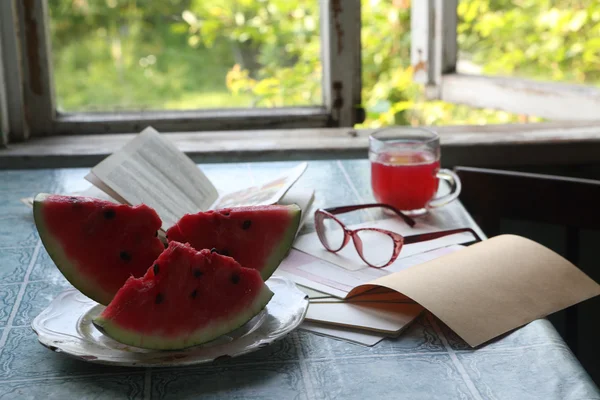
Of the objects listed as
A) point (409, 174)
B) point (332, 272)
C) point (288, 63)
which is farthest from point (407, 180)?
point (288, 63)

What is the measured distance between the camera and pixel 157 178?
51.1 inches

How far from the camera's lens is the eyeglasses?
1.09 m

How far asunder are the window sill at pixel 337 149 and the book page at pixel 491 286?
880mm

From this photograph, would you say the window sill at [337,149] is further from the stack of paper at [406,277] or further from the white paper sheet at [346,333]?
the white paper sheet at [346,333]

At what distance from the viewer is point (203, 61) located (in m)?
2.81

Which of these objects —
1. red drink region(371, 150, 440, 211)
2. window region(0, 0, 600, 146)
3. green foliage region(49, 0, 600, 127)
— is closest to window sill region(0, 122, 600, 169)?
window region(0, 0, 600, 146)

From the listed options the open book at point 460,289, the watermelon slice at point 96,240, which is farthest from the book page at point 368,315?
the watermelon slice at point 96,240

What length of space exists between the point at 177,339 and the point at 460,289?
1.16ft

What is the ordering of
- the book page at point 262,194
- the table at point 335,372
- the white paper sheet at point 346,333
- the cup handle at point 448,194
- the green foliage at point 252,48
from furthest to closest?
1. the green foliage at point 252,48
2. the cup handle at point 448,194
3. the book page at point 262,194
4. the white paper sheet at point 346,333
5. the table at point 335,372

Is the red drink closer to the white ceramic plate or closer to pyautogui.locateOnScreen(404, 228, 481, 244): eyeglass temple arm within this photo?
pyautogui.locateOnScreen(404, 228, 481, 244): eyeglass temple arm

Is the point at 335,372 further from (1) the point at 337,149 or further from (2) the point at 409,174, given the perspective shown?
(1) the point at 337,149

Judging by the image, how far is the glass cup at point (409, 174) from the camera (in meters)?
1.34

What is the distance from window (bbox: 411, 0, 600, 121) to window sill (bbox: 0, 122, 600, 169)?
0.22 m

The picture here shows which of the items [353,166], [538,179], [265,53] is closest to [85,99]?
[265,53]
